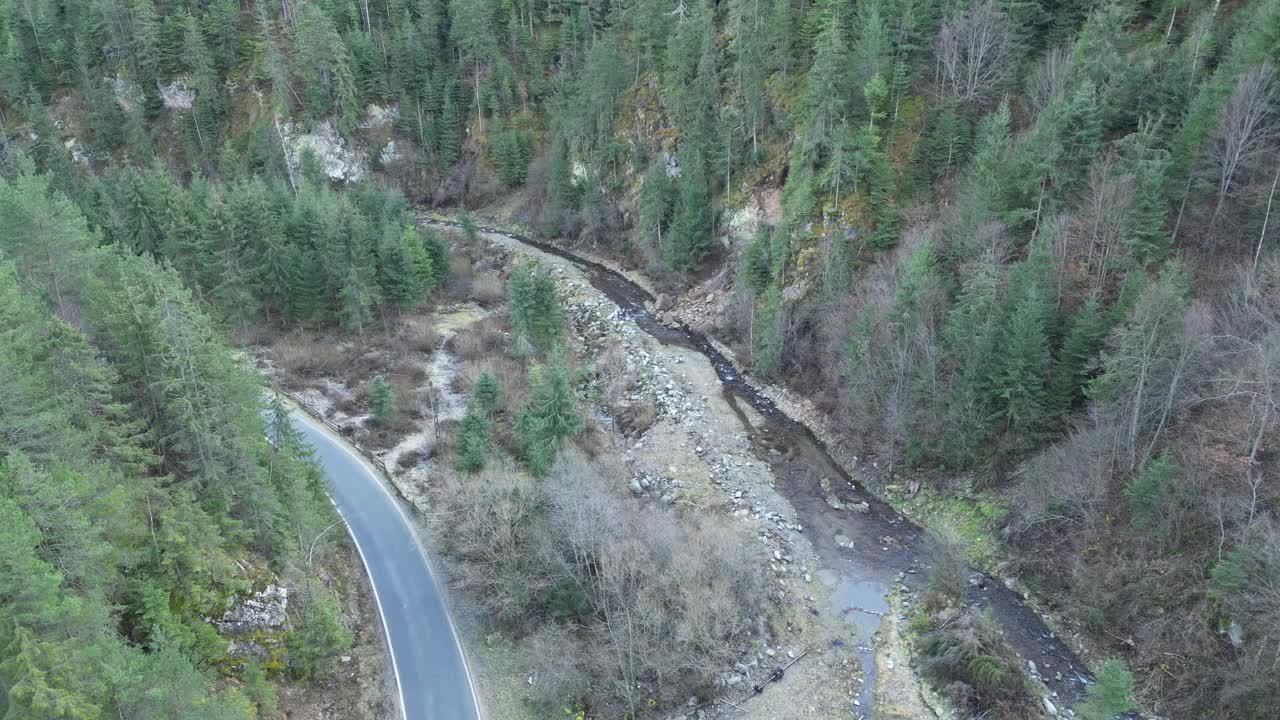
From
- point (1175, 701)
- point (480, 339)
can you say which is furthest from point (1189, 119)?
point (480, 339)

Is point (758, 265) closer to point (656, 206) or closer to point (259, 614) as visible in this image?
point (656, 206)

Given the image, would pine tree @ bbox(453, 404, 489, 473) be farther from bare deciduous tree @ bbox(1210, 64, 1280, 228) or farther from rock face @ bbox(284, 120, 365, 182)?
rock face @ bbox(284, 120, 365, 182)

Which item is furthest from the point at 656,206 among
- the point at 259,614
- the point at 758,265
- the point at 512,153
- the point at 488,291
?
the point at 259,614

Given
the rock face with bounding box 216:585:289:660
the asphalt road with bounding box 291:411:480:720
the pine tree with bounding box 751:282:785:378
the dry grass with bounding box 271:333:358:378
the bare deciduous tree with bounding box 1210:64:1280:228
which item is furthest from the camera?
the dry grass with bounding box 271:333:358:378

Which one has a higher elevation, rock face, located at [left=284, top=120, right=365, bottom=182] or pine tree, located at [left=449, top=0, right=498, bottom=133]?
pine tree, located at [left=449, top=0, right=498, bottom=133]

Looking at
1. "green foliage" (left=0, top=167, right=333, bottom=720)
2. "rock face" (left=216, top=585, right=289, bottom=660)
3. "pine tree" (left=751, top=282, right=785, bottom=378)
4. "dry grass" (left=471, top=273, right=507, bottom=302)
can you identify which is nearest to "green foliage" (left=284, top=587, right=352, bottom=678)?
"rock face" (left=216, top=585, right=289, bottom=660)

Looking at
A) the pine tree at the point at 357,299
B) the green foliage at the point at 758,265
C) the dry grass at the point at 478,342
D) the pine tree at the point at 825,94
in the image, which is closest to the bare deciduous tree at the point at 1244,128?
the pine tree at the point at 825,94

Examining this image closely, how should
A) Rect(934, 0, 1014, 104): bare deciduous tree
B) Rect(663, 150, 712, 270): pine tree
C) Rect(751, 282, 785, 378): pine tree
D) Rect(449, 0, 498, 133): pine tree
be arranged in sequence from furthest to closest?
Rect(449, 0, 498, 133): pine tree → Rect(663, 150, 712, 270): pine tree → Rect(751, 282, 785, 378): pine tree → Rect(934, 0, 1014, 104): bare deciduous tree

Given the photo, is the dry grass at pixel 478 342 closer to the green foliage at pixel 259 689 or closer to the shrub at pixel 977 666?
the green foliage at pixel 259 689
